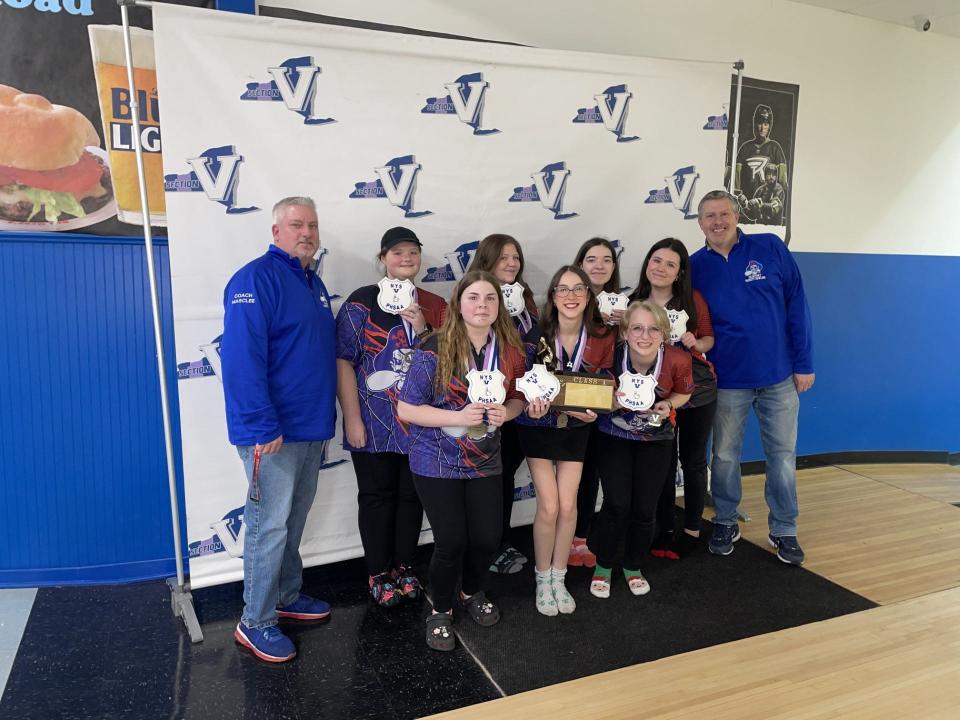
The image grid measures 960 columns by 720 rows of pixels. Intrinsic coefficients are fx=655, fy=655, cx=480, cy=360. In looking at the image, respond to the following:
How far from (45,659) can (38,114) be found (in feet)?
7.07

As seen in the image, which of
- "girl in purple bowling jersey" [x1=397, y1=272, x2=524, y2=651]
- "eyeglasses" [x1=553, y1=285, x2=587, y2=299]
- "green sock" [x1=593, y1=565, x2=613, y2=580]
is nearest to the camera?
"girl in purple bowling jersey" [x1=397, y1=272, x2=524, y2=651]

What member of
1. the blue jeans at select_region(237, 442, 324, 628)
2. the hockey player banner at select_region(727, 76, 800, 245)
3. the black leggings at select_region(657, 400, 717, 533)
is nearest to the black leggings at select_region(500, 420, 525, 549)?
the black leggings at select_region(657, 400, 717, 533)

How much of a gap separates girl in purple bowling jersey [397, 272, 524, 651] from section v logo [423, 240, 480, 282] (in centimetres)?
76

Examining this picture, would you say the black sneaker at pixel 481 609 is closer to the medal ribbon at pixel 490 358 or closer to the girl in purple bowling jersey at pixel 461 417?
the girl in purple bowling jersey at pixel 461 417

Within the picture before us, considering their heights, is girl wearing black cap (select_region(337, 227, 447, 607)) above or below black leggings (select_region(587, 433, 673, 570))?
above

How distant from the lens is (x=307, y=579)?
312 centimetres

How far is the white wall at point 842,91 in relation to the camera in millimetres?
3955

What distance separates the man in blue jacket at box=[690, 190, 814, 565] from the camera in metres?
3.16

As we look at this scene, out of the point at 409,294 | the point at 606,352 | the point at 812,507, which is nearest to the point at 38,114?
the point at 409,294

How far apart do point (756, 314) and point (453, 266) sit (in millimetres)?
1478

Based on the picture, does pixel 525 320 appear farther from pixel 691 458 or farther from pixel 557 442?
pixel 691 458

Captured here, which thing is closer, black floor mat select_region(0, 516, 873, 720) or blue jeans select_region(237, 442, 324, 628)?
black floor mat select_region(0, 516, 873, 720)

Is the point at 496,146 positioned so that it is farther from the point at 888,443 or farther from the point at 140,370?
the point at 888,443

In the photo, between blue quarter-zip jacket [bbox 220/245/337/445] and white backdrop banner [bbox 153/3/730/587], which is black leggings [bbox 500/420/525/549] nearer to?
white backdrop banner [bbox 153/3/730/587]
